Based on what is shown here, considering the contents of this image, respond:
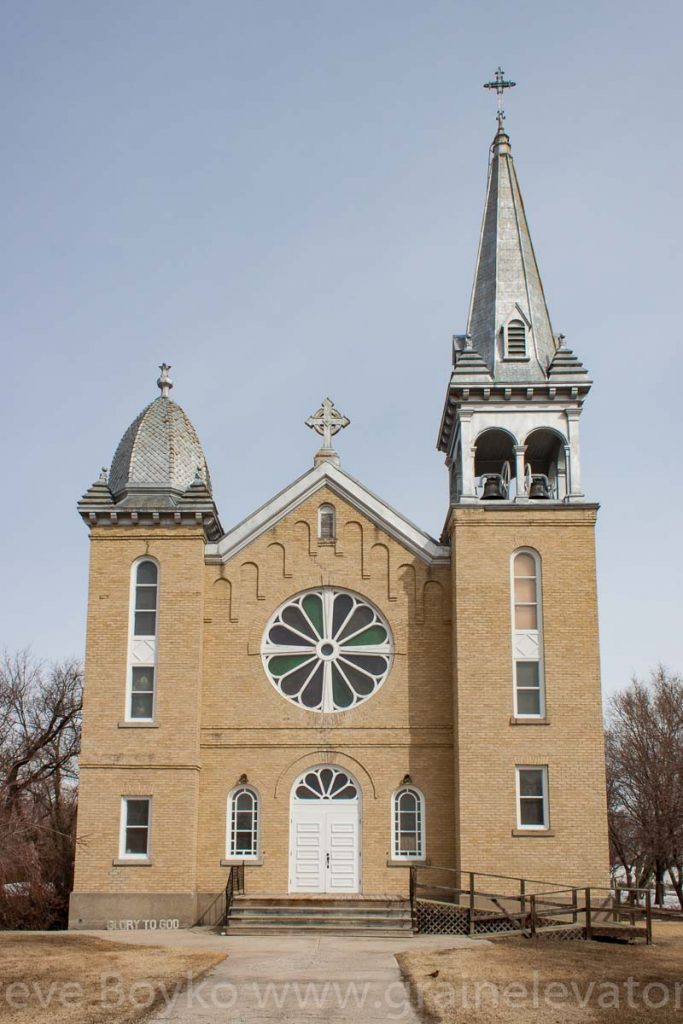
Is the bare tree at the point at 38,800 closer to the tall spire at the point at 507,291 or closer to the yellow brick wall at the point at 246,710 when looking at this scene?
the yellow brick wall at the point at 246,710

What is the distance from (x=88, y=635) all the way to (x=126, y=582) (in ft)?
4.68

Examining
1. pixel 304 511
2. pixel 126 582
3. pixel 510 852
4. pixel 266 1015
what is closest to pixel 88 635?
pixel 126 582

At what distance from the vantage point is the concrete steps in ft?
73.5

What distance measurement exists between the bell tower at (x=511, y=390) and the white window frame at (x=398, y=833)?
6.43 metres

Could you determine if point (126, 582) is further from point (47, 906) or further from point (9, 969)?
point (9, 969)

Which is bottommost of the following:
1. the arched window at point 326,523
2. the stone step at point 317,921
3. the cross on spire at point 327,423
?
the stone step at point 317,921

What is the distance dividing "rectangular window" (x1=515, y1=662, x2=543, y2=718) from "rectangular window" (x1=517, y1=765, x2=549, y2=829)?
1188 mm

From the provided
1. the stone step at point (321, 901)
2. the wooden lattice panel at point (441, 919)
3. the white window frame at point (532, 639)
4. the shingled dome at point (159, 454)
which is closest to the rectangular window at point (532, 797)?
the white window frame at point (532, 639)

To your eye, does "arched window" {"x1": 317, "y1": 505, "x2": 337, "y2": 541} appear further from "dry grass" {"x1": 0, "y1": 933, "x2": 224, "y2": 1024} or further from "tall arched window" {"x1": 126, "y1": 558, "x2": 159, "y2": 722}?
"dry grass" {"x1": 0, "y1": 933, "x2": 224, "y2": 1024}

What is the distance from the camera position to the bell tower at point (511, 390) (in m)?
27.3

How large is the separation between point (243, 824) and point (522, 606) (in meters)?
7.66

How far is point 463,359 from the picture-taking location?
27875 mm

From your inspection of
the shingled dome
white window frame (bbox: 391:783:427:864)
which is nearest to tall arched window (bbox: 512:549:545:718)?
white window frame (bbox: 391:783:427:864)

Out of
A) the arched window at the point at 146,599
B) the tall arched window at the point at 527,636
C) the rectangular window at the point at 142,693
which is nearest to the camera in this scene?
the tall arched window at the point at 527,636
